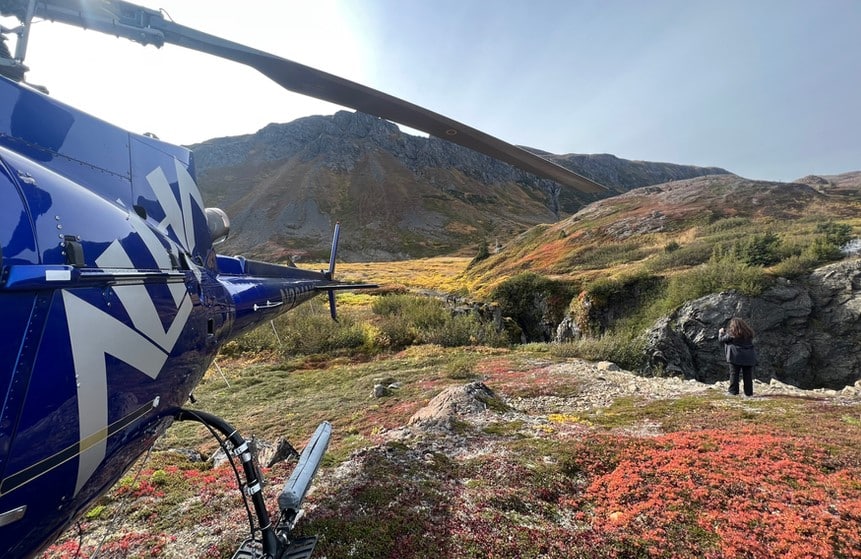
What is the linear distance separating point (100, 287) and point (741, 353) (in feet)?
37.8

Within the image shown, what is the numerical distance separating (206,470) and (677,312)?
19172mm

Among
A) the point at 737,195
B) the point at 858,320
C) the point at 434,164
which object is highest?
the point at 434,164

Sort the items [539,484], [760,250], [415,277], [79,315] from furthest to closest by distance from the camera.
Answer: [415,277] → [760,250] → [539,484] → [79,315]

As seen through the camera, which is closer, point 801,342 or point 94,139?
point 94,139

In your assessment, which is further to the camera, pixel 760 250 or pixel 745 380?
pixel 760 250

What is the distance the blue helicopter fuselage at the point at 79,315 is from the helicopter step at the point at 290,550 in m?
1.13

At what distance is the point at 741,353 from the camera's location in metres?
8.95

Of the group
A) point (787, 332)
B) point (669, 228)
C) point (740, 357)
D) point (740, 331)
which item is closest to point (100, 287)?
point (740, 357)

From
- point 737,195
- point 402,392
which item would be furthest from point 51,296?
point 737,195

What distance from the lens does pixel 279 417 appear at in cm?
927

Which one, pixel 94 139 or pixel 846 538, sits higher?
pixel 94 139

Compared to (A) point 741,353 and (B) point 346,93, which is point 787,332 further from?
(B) point 346,93

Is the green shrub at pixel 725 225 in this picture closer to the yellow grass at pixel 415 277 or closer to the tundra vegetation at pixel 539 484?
the yellow grass at pixel 415 277

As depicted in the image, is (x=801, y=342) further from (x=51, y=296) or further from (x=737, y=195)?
(x=737, y=195)
